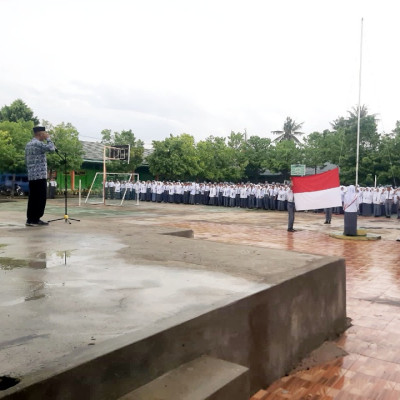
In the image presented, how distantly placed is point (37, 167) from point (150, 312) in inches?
197

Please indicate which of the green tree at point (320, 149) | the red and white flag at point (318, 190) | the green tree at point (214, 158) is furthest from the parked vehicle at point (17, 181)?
the red and white flag at point (318, 190)

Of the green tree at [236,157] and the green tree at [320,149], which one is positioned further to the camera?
the green tree at [236,157]

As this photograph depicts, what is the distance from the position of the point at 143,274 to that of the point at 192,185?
24947mm

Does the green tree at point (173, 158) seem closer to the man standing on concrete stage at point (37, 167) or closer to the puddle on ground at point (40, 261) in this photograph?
the man standing on concrete stage at point (37, 167)

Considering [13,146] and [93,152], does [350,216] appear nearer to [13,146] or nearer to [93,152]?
[13,146]

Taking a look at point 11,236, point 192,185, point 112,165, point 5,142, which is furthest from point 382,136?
point 11,236

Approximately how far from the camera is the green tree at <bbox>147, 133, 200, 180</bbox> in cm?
3519

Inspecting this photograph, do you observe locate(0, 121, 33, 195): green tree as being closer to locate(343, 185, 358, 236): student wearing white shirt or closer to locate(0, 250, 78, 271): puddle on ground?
locate(343, 185, 358, 236): student wearing white shirt

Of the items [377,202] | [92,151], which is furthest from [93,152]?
[377,202]

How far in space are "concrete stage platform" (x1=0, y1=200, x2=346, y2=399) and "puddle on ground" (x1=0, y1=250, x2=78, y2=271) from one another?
0.01 m

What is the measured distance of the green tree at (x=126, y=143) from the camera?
114 ft

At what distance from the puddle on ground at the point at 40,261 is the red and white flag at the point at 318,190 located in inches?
310

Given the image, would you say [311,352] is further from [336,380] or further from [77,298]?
[77,298]

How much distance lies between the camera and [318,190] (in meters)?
11.4
